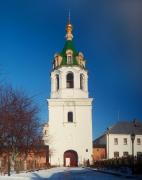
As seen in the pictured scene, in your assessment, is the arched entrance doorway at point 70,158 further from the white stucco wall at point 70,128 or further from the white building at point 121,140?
the white building at point 121,140

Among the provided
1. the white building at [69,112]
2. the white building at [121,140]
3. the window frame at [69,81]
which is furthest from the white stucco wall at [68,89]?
the white building at [121,140]

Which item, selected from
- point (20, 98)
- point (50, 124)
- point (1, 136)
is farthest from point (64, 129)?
point (1, 136)

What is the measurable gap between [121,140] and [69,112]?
11.7m

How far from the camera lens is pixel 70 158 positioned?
60.1 m

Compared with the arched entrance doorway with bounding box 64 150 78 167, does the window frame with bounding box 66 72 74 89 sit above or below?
above

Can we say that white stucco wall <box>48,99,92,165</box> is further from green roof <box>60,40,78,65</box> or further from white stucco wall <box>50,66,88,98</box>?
green roof <box>60,40,78,65</box>

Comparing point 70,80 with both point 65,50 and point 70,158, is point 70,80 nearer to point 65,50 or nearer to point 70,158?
point 65,50

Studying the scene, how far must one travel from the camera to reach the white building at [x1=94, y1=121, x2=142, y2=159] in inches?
2660

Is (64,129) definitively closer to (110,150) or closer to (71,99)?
(71,99)

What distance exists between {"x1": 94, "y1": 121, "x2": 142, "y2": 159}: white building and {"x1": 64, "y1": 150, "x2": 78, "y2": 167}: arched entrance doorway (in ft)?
28.1

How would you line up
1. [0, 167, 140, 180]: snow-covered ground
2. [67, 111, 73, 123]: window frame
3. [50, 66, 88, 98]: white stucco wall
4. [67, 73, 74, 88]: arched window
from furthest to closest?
[67, 73, 74, 88]: arched window, [50, 66, 88, 98]: white stucco wall, [67, 111, 73, 123]: window frame, [0, 167, 140, 180]: snow-covered ground

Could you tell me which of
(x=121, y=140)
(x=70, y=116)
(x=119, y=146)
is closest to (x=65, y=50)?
(x=70, y=116)

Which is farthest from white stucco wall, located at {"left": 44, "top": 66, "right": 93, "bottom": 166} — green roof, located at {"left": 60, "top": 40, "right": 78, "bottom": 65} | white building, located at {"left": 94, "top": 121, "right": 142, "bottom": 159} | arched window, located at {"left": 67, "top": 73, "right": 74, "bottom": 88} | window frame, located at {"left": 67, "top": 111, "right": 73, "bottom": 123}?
white building, located at {"left": 94, "top": 121, "right": 142, "bottom": 159}

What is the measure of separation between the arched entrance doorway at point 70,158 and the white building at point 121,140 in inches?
338
